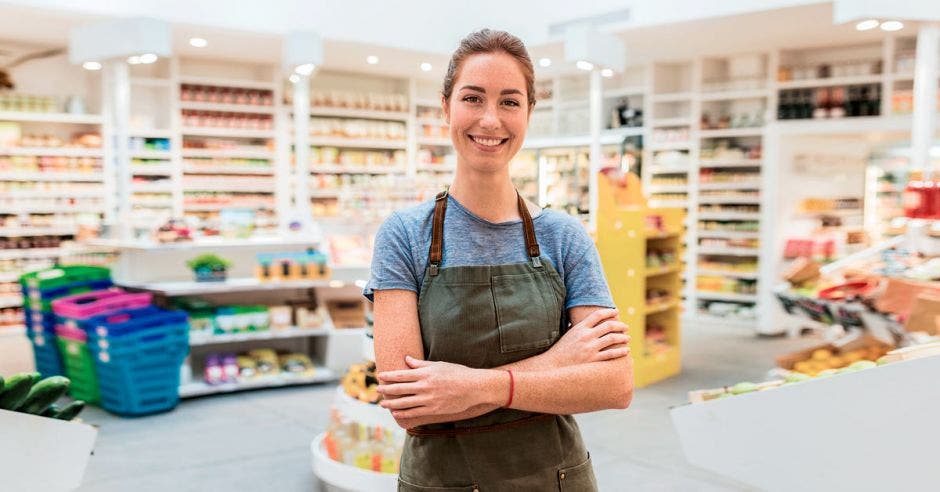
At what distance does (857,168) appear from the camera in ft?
32.2

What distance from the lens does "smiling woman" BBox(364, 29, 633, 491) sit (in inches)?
55.1

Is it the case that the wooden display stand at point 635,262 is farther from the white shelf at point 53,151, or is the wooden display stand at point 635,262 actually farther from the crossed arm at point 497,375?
the white shelf at point 53,151

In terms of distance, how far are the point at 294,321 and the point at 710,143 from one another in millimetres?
6590

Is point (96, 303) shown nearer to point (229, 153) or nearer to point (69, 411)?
point (69, 411)

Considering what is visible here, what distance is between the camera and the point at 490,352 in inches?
55.6

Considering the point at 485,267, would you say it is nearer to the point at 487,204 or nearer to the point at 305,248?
the point at 487,204

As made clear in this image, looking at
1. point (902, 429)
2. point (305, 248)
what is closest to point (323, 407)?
point (305, 248)

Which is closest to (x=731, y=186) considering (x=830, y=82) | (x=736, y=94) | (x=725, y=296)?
(x=736, y=94)

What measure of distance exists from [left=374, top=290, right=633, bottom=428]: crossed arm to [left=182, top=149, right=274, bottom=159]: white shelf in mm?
9882

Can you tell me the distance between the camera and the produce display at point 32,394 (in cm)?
196

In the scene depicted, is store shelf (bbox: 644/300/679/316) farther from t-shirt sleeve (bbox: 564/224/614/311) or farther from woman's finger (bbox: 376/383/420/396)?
woman's finger (bbox: 376/383/420/396)

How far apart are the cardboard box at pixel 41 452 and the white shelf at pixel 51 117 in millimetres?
8757

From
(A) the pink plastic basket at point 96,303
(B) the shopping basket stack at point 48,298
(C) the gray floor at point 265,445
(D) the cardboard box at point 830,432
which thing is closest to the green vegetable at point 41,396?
(D) the cardboard box at point 830,432

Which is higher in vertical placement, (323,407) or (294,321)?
(294,321)
